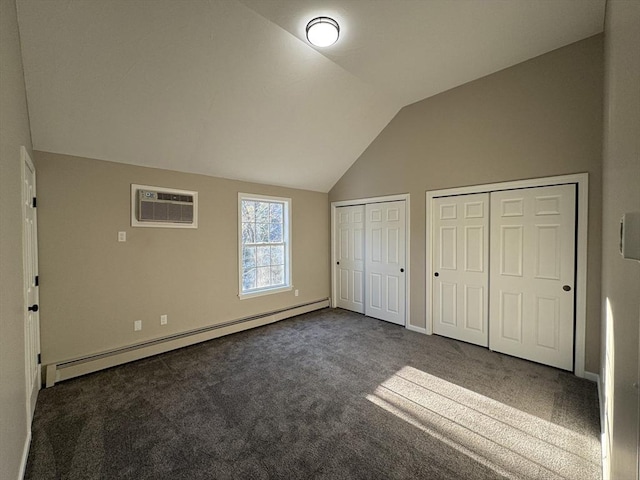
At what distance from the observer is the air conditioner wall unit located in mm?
3139

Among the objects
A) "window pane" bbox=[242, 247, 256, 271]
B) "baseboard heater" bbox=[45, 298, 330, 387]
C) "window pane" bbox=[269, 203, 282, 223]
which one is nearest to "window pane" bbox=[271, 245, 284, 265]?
"window pane" bbox=[242, 247, 256, 271]

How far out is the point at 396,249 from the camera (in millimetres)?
4250

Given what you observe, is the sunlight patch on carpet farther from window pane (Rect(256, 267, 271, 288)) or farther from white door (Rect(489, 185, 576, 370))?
window pane (Rect(256, 267, 271, 288))

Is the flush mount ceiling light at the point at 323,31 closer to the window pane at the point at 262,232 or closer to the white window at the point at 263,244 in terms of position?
the white window at the point at 263,244

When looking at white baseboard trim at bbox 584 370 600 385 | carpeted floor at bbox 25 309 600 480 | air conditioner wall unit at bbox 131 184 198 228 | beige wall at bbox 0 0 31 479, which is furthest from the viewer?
air conditioner wall unit at bbox 131 184 198 228

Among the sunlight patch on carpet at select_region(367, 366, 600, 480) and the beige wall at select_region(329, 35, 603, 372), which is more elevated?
the beige wall at select_region(329, 35, 603, 372)

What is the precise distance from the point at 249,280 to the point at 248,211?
1.12m

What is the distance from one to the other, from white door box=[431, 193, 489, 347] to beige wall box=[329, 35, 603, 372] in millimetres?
217

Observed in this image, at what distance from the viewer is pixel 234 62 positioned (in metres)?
2.52

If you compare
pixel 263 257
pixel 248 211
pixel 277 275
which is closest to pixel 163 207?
pixel 248 211

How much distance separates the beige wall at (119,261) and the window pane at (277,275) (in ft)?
1.81

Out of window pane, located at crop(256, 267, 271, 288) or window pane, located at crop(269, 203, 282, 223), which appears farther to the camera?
window pane, located at crop(269, 203, 282, 223)

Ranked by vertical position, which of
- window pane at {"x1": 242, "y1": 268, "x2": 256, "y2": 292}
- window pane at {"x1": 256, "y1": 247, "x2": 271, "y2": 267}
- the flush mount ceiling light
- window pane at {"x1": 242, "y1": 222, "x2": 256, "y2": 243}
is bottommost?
window pane at {"x1": 242, "y1": 268, "x2": 256, "y2": 292}

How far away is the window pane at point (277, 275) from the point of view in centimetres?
463
